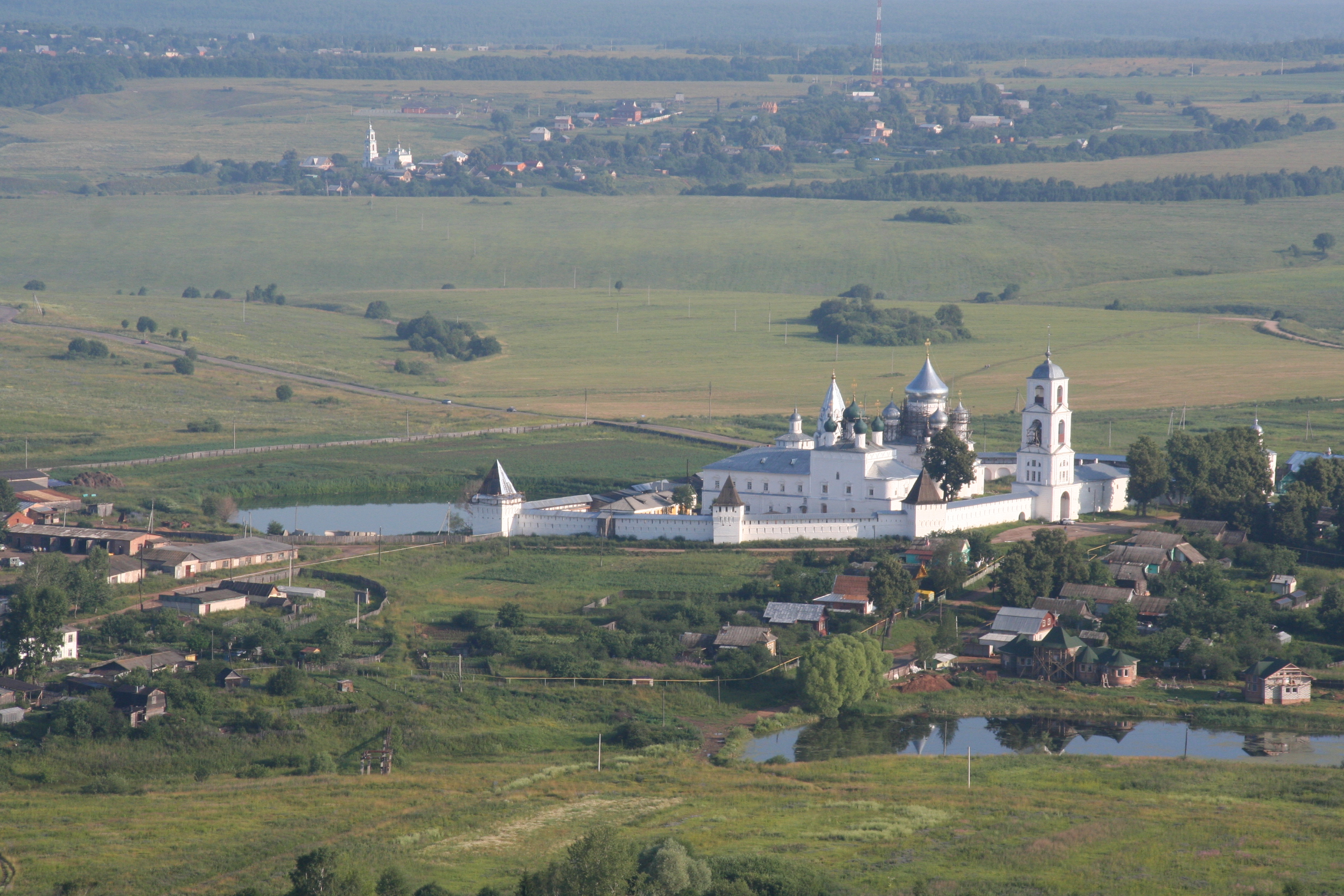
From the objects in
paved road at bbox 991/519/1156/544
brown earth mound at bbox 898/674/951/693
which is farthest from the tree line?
brown earth mound at bbox 898/674/951/693

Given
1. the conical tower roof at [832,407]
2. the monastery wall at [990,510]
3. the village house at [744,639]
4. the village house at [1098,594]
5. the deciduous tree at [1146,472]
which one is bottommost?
the village house at [744,639]

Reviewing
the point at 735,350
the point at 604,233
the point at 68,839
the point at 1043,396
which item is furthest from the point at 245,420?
the point at 604,233

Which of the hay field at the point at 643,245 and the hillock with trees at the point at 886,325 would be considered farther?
the hay field at the point at 643,245

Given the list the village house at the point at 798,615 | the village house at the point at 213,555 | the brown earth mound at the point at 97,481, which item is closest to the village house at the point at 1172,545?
the village house at the point at 798,615

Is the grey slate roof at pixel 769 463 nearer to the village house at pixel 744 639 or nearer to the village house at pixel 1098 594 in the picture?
the village house at pixel 1098 594

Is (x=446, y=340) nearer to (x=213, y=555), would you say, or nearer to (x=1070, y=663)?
(x=213, y=555)

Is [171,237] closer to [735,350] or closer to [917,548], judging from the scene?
[735,350]
